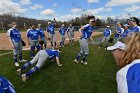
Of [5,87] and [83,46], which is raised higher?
[5,87]

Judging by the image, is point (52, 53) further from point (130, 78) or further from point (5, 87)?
point (130, 78)

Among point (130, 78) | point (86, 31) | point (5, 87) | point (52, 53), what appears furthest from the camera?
point (86, 31)

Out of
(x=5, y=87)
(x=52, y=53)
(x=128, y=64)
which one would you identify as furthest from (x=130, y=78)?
(x=52, y=53)

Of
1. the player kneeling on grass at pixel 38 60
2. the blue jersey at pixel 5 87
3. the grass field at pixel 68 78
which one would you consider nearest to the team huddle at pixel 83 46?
the player kneeling on grass at pixel 38 60

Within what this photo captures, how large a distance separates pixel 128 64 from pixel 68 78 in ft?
28.0

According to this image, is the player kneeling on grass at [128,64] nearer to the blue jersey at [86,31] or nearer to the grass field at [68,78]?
the grass field at [68,78]

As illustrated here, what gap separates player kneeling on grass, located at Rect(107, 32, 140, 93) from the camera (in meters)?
1.69

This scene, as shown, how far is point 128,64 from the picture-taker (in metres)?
1.95

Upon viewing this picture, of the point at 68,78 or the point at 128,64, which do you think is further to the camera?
the point at 68,78

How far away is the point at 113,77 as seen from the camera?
1046 centimetres

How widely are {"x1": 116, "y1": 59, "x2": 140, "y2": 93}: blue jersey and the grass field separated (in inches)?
275

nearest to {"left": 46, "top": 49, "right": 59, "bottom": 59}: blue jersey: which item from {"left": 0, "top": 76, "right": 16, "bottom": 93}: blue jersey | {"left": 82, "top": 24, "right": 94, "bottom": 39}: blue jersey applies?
{"left": 82, "top": 24, "right": 94, "bottom": 39}: blue jersey

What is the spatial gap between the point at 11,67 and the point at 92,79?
4.36m

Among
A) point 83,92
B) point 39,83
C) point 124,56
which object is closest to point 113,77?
point 83,92
